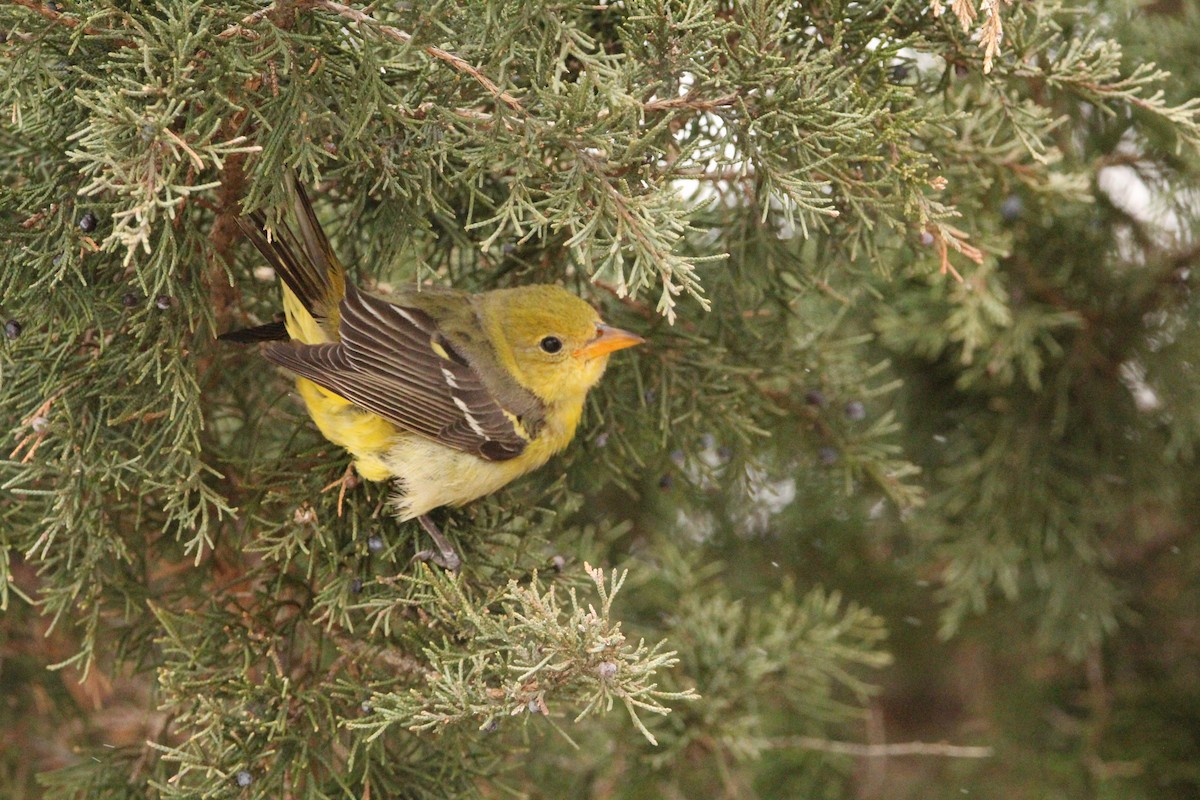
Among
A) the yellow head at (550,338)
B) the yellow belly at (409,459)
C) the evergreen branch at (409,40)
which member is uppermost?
the evergreen branch at (409,40)

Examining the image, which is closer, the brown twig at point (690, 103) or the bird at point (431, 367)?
the brown twig at point (690, 103)

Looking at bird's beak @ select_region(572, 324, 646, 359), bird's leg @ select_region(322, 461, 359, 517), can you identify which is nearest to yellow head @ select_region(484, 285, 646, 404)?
bird's beak @ select_region(572, 324, 646, 359)

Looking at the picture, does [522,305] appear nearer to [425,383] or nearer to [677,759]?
[425,383]

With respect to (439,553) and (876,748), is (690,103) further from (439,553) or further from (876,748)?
(876,748)

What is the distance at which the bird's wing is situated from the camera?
3.26 metres

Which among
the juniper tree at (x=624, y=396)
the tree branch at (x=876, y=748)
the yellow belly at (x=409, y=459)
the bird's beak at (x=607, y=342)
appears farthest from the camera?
the tree branch at (x=876, y=748)

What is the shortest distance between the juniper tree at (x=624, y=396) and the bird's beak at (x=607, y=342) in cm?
17

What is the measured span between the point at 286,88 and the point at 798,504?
286cm

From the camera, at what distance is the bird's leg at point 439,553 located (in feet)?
10.1

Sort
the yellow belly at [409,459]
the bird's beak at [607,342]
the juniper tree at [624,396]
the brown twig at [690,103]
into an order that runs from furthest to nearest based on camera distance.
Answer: the bird's beak at [607,342] < the yellow belly at [409,459] < the brown twig at [690,103] < the juniper tree at [624,396]

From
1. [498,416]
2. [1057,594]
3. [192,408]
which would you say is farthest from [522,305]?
[1057,594]

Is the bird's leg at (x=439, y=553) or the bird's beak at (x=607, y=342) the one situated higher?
the bird's beak at (x=607, y=342)

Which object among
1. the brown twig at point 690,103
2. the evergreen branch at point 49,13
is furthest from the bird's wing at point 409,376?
the brown twig at point 690,103

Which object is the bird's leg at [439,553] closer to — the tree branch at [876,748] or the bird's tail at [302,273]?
the bird's tail at [302,273]
